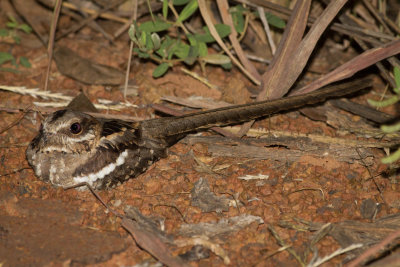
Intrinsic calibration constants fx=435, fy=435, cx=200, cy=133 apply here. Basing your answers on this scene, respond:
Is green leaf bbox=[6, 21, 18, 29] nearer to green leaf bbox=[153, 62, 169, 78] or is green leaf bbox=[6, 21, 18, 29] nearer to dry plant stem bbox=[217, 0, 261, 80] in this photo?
green leaf bbox=[153, 62, 169, 78]

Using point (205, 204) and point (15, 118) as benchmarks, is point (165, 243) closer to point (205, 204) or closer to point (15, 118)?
point (205, 204)

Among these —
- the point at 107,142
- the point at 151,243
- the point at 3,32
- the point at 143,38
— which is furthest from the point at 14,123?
the point at 151,243

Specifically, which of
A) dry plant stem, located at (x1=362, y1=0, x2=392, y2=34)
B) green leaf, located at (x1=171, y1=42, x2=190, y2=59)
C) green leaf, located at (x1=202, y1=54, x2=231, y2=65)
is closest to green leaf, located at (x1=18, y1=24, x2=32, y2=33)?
green leaf, located at (x1=171, y1=42, x2=190, y2=59)

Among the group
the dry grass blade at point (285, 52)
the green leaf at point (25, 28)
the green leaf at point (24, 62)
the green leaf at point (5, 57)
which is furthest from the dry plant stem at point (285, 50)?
the green leaf at point (25, 28)

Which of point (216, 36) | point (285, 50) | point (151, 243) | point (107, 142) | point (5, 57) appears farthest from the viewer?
point (5, 57)

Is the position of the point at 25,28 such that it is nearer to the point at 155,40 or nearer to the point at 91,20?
the point at 91,20

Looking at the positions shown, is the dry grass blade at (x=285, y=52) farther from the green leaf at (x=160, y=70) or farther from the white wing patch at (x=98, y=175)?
the white wing patch at (x=98, y=175)
